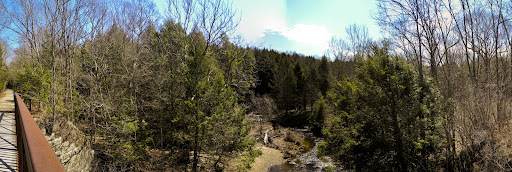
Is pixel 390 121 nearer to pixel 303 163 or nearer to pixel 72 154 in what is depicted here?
pixel 303 163

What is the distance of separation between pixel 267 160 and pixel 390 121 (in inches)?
461

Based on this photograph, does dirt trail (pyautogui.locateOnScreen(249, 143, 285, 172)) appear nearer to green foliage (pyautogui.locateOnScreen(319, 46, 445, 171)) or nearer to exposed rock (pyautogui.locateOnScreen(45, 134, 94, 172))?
green foliage (pyautogui.locateOnScreen(319, 46, 445, 171))

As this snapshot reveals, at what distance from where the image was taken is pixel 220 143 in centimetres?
1345

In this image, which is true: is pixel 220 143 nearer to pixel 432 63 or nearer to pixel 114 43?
pixel 114 43

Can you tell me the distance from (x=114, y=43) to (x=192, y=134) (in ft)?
26.7

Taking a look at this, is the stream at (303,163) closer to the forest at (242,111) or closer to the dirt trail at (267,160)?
the dirt trail at (267,160)

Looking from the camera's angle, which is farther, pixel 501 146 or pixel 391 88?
pixel 391 88

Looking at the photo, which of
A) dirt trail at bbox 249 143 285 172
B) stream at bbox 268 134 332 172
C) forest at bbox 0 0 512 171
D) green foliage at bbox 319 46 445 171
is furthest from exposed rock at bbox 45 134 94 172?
stream at bbox 268 134 332 172

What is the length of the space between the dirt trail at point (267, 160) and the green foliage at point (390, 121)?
308 inches

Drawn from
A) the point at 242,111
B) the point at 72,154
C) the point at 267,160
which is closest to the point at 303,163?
the point at 267,160

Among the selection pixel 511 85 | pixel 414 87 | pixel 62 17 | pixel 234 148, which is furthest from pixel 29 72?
pixel 511 85

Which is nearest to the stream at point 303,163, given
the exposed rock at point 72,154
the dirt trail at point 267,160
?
the dirt trail at point 267,160

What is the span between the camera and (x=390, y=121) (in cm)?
1155

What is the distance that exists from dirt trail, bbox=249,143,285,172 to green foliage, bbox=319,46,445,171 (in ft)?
25.7
